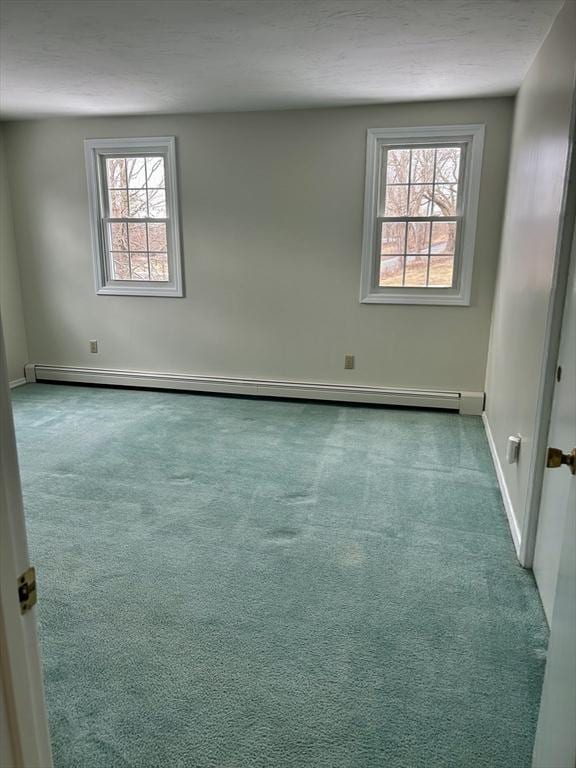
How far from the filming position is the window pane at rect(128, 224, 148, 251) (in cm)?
507

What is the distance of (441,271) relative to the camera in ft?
14.9

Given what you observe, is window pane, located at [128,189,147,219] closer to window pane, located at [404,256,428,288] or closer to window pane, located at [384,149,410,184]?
window pane, located at [384,149,410,184]

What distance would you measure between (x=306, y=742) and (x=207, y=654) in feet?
1.56

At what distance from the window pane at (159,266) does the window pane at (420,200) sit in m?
2.25

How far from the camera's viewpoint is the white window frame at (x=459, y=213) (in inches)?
166

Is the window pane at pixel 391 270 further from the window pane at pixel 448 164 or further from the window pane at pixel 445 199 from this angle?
the window pane at pixel 448 164

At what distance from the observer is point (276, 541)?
2594mm

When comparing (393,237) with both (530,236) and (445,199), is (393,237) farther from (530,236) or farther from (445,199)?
(530,236)

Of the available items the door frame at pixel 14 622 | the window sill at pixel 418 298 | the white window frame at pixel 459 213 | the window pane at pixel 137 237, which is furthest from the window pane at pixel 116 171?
the door frame at pixel 14 622

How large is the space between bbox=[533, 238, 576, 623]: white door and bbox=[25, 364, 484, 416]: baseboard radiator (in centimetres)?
240

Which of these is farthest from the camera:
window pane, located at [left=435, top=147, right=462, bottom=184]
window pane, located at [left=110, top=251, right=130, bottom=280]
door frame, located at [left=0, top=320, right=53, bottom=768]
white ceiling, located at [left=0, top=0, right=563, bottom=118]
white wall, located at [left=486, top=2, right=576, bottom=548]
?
window pane, located at [left=110, top=251, right=130, bottom=280]

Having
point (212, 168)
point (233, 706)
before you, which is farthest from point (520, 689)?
point (212, 168)

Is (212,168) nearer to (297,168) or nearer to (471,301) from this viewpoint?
(297,168)

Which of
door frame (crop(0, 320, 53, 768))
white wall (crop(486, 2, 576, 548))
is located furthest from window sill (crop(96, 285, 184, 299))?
door frame (crop(0, 320, 53, 768))
